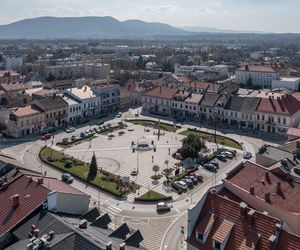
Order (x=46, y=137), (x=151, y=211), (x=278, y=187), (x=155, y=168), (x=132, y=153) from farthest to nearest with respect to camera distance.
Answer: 1. (x=46, y=137)
2. (x=132, y=153)
3. (x=155, y=168)
4. (x=151, y=211)
5. (x=278, y=187)

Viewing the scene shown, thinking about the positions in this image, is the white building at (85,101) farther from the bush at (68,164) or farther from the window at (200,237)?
the window at (200,237)

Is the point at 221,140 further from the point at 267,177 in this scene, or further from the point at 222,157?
the point at 267,177

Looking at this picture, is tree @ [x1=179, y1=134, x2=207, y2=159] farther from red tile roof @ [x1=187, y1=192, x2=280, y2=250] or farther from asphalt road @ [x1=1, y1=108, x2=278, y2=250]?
red tile roof @ [x1=187, y1=192, x2=280, y2=250]

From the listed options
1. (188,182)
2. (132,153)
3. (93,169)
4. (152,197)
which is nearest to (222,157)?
(188,182)

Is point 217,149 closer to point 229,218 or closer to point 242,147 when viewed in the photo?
point 242,147

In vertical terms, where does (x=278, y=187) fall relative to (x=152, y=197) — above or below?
above

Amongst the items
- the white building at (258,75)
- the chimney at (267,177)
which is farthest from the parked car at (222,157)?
the white building at (258,75)
